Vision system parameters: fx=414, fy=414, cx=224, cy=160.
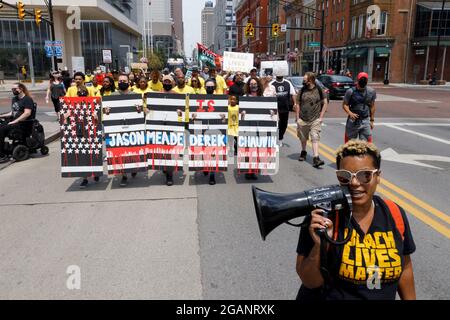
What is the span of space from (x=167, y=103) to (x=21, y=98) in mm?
3882

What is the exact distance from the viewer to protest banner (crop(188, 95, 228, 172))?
7.20m

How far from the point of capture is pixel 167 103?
280 inches

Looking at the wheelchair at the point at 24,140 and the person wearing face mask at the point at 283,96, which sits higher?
the person wearing face mask at the point at 283,96

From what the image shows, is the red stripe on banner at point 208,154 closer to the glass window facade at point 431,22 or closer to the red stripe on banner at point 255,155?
the red stripe on banner at point 255,155

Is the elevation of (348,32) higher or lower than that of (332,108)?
higher

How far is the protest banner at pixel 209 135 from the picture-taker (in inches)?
283

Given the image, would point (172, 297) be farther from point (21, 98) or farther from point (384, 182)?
point (21, 98)

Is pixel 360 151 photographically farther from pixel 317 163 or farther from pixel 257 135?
pixel 317 163

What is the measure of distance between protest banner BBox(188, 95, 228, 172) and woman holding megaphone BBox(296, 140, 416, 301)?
5171 millimetres

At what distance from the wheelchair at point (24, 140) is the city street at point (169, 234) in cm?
49

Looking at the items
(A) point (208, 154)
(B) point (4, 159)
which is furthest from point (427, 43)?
(B) point (4, 159)

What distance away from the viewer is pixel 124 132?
704 cm

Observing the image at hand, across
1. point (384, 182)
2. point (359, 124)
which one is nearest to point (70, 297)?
point (384, 182)

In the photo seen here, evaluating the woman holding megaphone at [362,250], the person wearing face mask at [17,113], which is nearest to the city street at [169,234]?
the person wearing face mask at [17,113]
